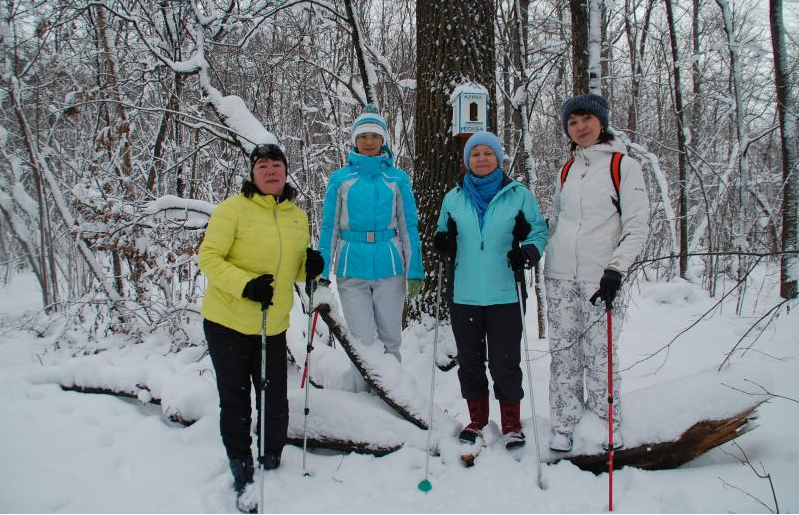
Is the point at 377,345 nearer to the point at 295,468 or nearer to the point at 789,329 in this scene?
the point at 295,468

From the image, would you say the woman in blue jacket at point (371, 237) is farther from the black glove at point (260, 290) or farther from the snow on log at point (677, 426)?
A: the snow on log at point (677, 426)

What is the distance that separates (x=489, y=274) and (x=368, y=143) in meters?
1.25

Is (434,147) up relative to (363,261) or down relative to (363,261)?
up

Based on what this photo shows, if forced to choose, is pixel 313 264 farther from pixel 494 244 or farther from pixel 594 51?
pixel 594 51

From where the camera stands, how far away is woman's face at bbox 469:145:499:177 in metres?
2.87

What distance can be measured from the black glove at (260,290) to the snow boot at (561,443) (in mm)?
1872

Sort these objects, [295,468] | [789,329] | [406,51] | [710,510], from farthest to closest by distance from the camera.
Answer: [406,51], [789,329], [295,468], [710,510]

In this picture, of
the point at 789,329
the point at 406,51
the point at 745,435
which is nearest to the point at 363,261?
the point at 745,435

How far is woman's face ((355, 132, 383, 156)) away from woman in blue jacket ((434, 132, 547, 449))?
65 centimetres

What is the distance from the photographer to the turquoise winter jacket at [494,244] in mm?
2809

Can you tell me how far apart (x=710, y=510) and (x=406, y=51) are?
10.5 meters

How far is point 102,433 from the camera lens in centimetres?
313

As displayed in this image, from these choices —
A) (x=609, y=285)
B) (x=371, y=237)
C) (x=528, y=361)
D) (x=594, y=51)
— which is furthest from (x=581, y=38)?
(x=528, y=361)

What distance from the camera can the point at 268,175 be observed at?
104 inches
